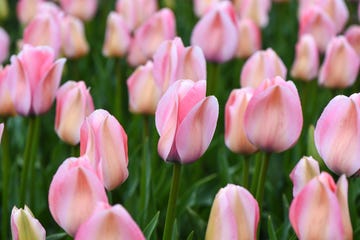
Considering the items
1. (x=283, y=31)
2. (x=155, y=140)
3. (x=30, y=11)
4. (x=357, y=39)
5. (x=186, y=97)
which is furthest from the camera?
(x=283, y=31)

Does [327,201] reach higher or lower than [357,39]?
higher

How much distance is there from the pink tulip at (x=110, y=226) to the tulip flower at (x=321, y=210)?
0.77 ft

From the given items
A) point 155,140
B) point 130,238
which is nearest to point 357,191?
point 155,140

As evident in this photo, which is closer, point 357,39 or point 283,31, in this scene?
point 357,39

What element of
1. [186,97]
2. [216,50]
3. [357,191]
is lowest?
[357,191]

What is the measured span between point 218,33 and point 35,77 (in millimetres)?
554

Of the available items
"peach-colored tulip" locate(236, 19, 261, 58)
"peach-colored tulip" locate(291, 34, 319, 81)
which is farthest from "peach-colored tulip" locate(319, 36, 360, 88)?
"peach-colored tulip" locate(236, 19, 261, 58)

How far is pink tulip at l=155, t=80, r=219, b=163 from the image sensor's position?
116 centimetres

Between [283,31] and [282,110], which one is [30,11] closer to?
[283,31]

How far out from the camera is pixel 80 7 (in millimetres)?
2752

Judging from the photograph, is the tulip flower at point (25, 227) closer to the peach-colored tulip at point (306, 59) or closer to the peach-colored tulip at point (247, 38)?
the peach-colored tulip at point (306, 59)

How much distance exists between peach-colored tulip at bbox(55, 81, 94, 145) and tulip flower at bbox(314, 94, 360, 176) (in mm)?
496

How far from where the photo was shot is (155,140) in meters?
1.86

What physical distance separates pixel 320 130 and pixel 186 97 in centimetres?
22
